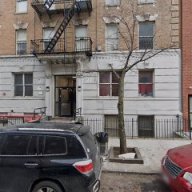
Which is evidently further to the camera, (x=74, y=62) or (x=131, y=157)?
(x=74, y=62)

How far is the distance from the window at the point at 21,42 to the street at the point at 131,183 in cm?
1374

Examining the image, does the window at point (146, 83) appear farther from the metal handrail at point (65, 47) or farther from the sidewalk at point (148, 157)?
the sidewalk at point (148, 157)

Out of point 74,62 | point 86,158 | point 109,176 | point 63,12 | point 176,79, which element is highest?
point 63,12

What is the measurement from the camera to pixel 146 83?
1814cm

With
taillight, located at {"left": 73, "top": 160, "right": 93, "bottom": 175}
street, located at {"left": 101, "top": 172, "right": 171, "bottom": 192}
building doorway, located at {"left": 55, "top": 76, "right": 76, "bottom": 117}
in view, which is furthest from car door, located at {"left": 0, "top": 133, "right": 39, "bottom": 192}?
building doorway, located at {"left": 55, "top": 76, "right": 76, "bottom": 117}

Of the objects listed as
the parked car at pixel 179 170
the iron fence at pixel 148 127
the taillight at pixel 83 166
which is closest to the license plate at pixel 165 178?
the parked car at pixel 179 170

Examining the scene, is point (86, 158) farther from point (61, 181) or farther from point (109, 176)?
point (109, 176)

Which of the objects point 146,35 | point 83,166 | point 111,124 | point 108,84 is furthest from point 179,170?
point 146,35

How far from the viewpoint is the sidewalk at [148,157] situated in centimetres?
859

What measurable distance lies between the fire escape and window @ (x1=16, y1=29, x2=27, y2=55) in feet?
2.76

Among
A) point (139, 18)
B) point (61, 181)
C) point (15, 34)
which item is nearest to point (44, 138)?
point (61, 181)

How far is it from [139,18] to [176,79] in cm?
472

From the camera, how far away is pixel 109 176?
8.14m

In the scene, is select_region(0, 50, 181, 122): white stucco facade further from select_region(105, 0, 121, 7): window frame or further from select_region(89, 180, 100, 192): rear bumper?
select_region(89, 180, 100, 192): rear bumper
